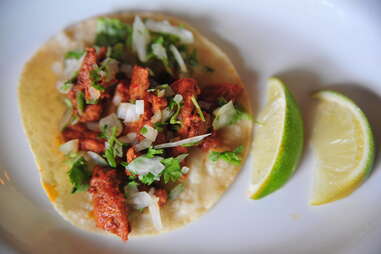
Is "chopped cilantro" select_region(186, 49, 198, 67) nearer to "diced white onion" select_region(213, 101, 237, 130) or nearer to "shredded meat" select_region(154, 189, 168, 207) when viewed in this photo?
"diced white onion" select_region(213, 101, 237, 130)

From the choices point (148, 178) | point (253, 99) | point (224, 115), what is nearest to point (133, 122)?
point (148, 178)

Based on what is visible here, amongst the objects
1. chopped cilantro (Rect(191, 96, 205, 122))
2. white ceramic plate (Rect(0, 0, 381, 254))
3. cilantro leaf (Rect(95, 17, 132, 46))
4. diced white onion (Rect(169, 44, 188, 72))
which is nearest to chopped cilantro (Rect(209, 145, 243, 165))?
white ceramic plate (Rect(0, 0, 381, 254))

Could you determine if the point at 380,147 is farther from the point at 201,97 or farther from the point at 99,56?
the point at 99,56

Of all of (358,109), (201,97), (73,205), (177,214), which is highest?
(201,97)

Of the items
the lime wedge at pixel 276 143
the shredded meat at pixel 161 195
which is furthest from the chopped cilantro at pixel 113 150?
the lime wedge at pixel 276 143

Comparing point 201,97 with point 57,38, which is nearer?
point 201,97

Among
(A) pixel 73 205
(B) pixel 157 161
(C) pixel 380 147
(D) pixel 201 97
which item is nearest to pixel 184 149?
(B) pixel 157 161

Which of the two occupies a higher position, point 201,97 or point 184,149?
point 201,97
